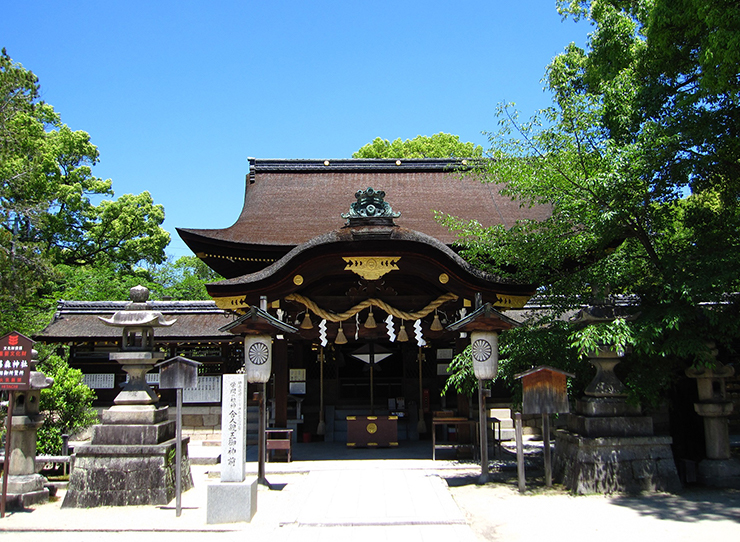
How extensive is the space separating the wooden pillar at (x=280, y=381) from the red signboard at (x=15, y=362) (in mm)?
4821

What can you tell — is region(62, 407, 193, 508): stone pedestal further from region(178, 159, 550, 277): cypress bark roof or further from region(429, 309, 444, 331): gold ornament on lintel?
region(429, 309, 444, 331): gold ornament on lintel

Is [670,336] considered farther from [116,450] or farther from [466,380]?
[116,450]

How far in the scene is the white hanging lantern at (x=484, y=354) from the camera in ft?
26.5

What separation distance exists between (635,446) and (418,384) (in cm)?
771

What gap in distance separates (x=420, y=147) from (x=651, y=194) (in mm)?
20945

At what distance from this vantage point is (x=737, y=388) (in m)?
11.6

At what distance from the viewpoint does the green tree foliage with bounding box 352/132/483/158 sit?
2777 cm

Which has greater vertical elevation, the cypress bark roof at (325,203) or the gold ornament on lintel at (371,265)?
the cypress bark roof at (325,203)

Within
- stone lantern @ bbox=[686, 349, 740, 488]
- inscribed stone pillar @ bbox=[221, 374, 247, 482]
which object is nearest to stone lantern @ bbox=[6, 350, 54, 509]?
inscribed stone pillar @ bbox=[221, 374, 247, 482]

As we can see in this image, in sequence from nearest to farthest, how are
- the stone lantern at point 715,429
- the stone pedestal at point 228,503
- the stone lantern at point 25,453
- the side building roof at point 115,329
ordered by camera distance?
the stone pedestal at point 228,503 → the stone lantern at point 25,453 → the stone lantern at point 715,429 → the side building roof at point 115,329

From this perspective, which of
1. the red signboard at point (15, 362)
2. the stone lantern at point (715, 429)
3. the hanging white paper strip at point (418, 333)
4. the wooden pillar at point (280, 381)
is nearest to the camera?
the red signboard at point (15, 362)

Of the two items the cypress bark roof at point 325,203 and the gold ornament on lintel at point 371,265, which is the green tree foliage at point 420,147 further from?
the gold ornament on lintel at point 371,265

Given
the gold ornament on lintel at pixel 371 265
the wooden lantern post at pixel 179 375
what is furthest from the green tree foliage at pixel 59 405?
the gold ornament on lintel at pixel 371 265

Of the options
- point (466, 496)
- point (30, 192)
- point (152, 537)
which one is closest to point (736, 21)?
point (466, 496)
